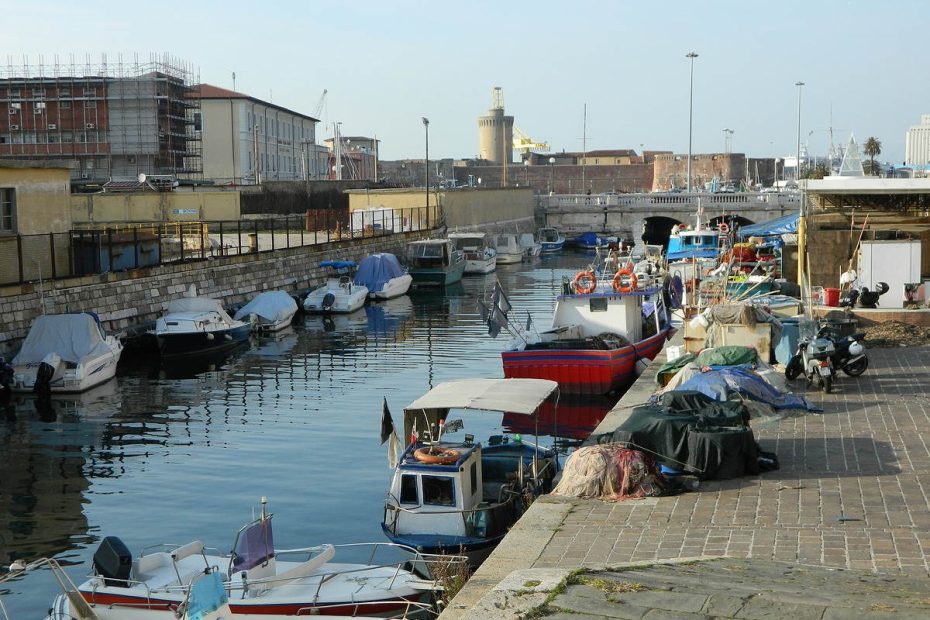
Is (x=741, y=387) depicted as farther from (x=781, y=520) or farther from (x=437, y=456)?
(x=781, y=520)

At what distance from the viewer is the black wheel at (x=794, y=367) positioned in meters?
20.0

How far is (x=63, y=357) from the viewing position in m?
27.8

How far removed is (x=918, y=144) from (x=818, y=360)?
415ft

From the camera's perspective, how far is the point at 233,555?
37.8ft

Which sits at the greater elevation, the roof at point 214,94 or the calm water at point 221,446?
the roof at point 214,94

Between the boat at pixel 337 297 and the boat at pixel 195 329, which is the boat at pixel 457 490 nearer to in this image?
the boat at pixel 195 329

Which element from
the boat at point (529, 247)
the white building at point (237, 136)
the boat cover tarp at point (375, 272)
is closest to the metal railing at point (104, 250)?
the boat cover tarp at point (375, 272)

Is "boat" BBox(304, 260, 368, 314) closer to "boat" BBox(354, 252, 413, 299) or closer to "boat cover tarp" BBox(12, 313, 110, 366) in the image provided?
"boat" BBox(354, 252, 413, 299)

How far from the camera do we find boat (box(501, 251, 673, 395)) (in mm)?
25547

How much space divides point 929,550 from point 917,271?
17746 millimetres

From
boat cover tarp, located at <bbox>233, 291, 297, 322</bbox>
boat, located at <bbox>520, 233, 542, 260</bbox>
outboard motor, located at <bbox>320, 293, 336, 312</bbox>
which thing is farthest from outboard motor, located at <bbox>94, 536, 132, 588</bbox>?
boat, located at <bbox>520, 233, 542, 260</bbox>

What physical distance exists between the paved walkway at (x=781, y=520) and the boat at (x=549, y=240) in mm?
67761

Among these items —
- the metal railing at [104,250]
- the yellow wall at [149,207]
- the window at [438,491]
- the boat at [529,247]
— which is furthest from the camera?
the boat at [529,247]

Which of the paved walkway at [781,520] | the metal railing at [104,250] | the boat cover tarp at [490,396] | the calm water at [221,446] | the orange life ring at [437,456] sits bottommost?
the calm water at [221,446]
